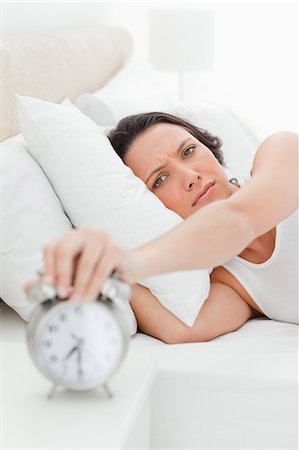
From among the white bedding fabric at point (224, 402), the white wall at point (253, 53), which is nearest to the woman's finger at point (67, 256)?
the white bedding fabric at point (224, 402)

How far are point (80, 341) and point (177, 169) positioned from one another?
780 mm

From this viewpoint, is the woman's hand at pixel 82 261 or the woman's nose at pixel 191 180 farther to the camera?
the woman's nose at pixel 191 180

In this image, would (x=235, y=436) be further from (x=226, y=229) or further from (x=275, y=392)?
(x=226, y=229)

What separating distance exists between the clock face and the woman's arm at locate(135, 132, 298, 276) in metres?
0.10

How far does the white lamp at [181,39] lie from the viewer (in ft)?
13.4

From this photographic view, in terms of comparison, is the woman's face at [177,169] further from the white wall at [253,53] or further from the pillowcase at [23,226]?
the white wall at [253,53]

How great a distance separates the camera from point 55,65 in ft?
7.61

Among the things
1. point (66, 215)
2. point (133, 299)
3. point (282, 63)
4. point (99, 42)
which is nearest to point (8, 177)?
point (66, 215)

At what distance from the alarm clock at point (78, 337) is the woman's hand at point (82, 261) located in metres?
0.04

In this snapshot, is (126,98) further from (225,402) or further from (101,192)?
(225,402)

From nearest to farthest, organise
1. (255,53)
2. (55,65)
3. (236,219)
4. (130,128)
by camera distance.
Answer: (236,219), (130,128), (55,65), (255,53)

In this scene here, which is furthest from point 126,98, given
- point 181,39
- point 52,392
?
point 181,39

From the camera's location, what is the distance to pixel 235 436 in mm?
1363

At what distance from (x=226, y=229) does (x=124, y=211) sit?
387 millimetres
